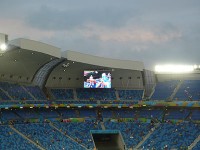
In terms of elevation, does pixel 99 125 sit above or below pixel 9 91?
below

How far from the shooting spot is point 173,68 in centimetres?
7581

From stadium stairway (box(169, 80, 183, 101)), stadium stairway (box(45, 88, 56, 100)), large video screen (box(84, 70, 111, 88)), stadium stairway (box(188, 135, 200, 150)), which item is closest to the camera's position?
stadium stairway (box(188, 135, 200, 150))

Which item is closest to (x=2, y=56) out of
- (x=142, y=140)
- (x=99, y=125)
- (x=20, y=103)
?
(x=20, y=103)

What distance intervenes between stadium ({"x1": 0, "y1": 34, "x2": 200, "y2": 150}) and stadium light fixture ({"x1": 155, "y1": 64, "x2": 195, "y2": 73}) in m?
0.24

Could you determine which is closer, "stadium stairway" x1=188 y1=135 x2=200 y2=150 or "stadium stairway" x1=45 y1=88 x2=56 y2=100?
"stadium stairway" x1=188 y1=135 x2=200 y2=150

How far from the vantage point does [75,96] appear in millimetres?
74625

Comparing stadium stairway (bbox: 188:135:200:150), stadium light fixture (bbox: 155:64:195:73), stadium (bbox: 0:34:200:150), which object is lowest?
stadium stairway (bbox: 188:135:200:150)

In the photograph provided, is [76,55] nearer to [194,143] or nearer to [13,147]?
[13,147]

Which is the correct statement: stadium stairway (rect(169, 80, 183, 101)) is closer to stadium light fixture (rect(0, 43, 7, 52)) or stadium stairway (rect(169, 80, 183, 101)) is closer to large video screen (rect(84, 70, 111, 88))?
large video screen (rect(84, 70, 111, 88))

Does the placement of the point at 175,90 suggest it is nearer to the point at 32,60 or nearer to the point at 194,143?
the point at 194,143

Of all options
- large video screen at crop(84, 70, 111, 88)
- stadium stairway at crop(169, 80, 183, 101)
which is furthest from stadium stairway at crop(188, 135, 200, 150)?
large video screen at crop(84, 70, 111, 88)

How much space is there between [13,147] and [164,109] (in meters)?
27.1

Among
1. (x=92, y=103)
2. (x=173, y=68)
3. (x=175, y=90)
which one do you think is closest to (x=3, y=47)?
(x=92, y=103)

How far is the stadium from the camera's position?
6303 centimetres
